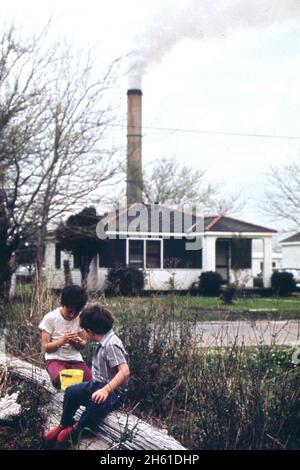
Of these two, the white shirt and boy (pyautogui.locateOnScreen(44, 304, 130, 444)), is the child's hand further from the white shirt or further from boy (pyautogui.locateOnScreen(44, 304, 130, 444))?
the white shirt

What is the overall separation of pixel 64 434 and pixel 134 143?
1154 cm

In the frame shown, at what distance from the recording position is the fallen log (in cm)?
359

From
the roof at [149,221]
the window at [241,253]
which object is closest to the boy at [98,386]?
the roof at [149,221]

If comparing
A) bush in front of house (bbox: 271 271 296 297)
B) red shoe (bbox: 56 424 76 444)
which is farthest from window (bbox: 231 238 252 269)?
red shoe (bbox: 56 424 76 444)

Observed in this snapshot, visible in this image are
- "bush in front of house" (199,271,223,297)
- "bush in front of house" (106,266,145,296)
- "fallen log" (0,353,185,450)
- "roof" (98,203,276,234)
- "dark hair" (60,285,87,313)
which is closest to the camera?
"fallen log" (0,353,185,450)

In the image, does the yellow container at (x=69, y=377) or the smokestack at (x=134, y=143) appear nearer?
the yellow container at (x=69, y=377)

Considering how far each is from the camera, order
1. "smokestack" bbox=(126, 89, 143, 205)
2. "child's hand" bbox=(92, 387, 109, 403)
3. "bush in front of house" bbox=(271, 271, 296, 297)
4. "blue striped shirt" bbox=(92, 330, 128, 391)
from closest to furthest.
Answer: "child's hand" bbox=(92, 387, 109, 403) < "blue striped shirt" bbox=(92, 330, 128, 391) < "bush in front of house" bbox=(271, 271, 296, 297) < "smokestack" bbox=(126, 89, 143, 205)

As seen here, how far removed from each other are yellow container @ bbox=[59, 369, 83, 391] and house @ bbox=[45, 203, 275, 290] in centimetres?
165

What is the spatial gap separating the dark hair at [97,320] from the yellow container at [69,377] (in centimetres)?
48

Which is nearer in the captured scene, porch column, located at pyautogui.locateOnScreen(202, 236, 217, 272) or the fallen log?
the fallen log

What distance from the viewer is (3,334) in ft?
23.5

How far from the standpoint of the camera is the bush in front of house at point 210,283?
21.0m

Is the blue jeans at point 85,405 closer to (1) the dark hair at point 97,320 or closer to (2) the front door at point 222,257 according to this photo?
(1) the dark hair at point 97,320

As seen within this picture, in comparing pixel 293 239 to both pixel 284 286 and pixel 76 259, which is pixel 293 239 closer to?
pixel 76 259
